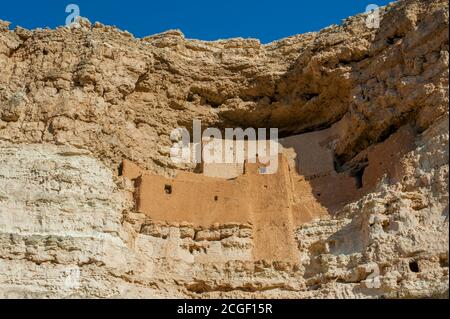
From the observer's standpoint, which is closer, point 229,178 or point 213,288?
point 213,288

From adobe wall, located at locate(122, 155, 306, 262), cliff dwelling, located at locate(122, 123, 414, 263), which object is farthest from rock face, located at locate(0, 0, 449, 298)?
adobe wall, located at locate(122, 155, 306, 262)

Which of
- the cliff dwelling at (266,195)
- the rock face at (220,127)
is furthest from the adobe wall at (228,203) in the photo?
the rock face at (220,127)

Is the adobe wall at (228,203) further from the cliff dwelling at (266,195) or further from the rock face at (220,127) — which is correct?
the rock face at (220,127)

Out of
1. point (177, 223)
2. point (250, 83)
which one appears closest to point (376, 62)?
point (250, 83)

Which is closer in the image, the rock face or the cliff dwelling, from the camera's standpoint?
the rock face

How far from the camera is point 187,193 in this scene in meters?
18.9

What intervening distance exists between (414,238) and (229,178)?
6.40m

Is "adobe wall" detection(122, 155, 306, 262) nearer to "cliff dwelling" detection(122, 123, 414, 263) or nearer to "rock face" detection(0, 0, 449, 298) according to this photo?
"cliff dwelling" detection(122, 123, 414, 263)

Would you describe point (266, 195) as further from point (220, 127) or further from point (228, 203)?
point (220, 127)

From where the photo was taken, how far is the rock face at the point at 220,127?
53.2 feet

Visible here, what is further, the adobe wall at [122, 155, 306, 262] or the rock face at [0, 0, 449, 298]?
the adobe wall at [122, 155, 306, 262]

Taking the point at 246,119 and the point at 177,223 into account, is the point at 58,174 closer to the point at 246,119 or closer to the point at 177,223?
the point at 177,223

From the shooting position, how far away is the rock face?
53.2ft

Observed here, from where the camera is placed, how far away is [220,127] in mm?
22406
